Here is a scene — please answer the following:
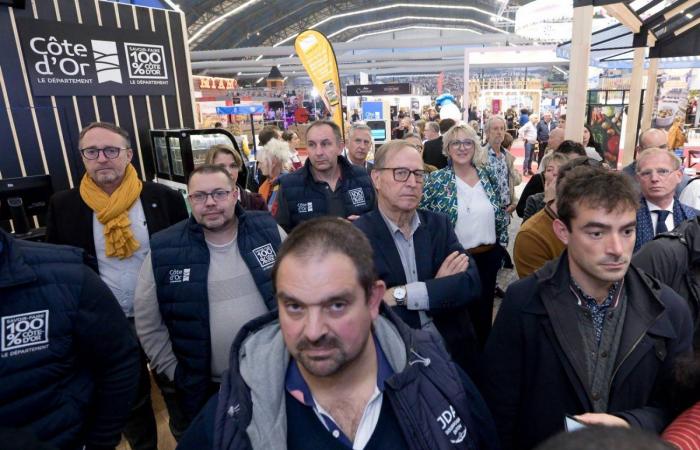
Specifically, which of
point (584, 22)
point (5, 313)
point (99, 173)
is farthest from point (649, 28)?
point (5, 313)

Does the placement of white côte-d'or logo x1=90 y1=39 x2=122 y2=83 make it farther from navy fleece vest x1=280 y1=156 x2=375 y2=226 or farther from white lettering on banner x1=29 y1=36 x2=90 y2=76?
navy fleece vest x1=280 y1=156 x2=375 y2=226

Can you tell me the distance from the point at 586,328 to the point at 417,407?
2.29 ft

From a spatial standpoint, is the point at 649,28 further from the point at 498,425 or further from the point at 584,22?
the point at 498,425

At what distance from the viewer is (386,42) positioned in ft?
78.8

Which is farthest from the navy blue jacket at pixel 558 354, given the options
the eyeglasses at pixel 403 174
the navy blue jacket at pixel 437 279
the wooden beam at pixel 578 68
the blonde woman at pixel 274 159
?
the wooden beam at pixel 578 68

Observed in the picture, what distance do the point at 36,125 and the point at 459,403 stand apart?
3.88 metres

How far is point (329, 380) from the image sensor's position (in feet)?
3.64

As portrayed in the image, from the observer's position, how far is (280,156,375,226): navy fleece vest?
283cm

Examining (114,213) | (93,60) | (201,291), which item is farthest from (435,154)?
(201,291)

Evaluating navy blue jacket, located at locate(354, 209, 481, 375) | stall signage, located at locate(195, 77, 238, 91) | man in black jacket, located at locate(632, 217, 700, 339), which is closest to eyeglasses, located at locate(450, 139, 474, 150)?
navy blue jacket, located at locate(354, 209, 481, 375)

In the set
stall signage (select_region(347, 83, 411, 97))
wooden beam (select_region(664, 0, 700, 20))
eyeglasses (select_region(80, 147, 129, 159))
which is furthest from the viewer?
stall signage (select_region(347, 83, 411, 97))

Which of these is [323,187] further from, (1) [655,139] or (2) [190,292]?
(1) [655,139]

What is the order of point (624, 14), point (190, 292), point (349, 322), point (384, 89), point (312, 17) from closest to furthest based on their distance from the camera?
point (349, 322), point (190, 292), point (624, 14), point (384, 89), point (312, 17)

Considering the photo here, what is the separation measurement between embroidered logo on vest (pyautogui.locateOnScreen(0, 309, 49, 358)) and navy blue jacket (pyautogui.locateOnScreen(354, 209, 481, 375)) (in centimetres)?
118
